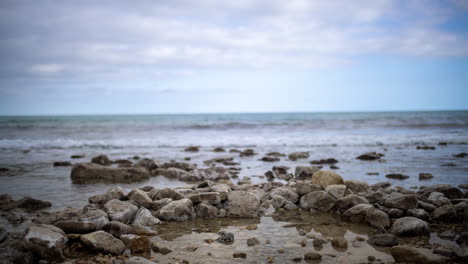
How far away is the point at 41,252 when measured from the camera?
13.7 ft

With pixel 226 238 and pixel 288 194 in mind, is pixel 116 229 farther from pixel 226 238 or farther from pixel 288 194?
pixel 288 194

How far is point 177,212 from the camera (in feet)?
20.0

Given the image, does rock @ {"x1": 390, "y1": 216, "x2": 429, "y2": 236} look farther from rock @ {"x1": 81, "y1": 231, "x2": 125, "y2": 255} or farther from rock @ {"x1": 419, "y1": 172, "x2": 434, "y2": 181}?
rock @ {"x1": 419, "y1": 172, "x2": 434, "y2": 181}

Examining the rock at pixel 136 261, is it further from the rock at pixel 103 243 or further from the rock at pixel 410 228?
the rock at pixel 410 228

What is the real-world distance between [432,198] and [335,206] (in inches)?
82.7

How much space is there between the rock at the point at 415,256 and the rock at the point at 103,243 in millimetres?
3887

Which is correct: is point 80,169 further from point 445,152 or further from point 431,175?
point 445,152

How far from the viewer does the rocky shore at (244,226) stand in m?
4.28

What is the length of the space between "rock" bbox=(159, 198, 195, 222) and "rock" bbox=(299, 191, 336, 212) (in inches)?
98.1

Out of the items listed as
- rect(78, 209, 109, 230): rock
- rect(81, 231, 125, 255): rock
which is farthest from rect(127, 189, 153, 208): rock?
rect(81, 231, 125, 255): rock

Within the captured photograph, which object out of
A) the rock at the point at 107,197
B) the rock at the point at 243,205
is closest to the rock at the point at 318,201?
the rock at the point at 243,205

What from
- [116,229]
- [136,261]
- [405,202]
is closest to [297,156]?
[405,202]

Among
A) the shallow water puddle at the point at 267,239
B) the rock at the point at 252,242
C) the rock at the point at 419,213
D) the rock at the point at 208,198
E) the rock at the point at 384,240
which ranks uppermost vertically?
the rock at the point at 208,198

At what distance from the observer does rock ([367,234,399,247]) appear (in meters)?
4.67
